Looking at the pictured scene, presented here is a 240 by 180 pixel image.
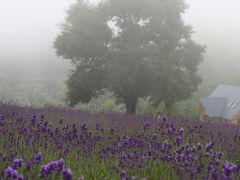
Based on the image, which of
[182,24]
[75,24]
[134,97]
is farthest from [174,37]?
[75,24]

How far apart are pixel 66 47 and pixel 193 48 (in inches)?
358

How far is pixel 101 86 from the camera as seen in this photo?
2234 cm

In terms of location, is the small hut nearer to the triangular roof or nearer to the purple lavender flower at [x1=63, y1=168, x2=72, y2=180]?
the triangular roof

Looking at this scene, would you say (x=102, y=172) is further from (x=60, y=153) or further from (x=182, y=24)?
(x=182, y=24)

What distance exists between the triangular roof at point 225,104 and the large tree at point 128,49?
2188 cm

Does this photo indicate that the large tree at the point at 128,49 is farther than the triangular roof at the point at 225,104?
No

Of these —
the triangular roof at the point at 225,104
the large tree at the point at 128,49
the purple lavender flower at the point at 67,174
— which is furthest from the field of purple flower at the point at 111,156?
the triangular roof at the point at 225,104

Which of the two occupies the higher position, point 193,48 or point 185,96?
point 193,48

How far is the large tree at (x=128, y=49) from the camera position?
20.9m

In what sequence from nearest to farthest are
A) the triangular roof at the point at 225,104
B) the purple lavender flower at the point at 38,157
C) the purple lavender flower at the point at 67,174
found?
1. the purple lavender flower at the point at 67,174
2. the purple lavender flower at the point at 38,157
3. the triangular roof at the point at 225,104

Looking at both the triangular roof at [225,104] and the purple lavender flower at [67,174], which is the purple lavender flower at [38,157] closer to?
the purple lavender flower at [67,174]

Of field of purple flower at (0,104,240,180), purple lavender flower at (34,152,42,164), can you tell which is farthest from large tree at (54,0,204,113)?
purple lavender flower at (34,152,42,164)

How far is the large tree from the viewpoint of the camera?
68.4 ft

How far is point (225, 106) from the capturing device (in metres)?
44.6
